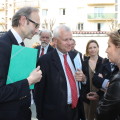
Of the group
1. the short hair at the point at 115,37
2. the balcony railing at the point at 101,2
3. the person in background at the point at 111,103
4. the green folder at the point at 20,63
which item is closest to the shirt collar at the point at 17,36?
the green folder at the point at 20,63

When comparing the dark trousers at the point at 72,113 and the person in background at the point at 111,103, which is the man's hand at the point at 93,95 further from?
the person in background at the point at 111,103

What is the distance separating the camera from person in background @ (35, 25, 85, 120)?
3.38 m

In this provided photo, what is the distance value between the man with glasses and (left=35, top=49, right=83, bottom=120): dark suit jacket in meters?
0.66

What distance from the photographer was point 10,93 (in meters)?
2.36

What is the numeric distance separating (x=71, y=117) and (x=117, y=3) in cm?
4324

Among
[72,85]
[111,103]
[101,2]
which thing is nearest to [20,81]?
[111,103]

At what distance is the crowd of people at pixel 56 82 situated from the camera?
92.7 inches

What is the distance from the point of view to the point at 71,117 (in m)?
3.46

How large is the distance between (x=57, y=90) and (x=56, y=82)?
11 centimetres

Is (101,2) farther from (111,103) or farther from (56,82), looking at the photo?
(111,103)

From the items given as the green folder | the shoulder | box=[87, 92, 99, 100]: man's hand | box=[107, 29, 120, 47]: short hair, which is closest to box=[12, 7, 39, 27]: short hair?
the green folder

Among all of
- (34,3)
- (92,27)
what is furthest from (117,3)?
(34,3)

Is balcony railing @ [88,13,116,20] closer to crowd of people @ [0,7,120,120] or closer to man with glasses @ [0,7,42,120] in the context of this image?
crowd of people @ [0,7,120,120]

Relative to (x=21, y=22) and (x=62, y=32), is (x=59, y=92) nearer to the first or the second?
(x=62, y=32)
